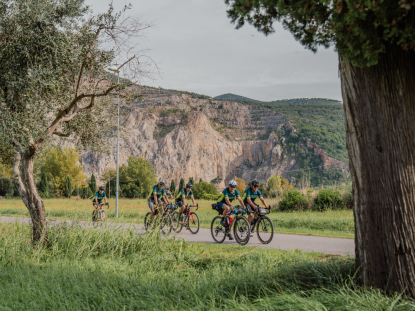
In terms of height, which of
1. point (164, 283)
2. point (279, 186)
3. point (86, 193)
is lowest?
point (86, 193)

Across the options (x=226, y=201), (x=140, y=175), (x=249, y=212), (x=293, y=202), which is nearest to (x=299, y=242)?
(x=249, y=212)

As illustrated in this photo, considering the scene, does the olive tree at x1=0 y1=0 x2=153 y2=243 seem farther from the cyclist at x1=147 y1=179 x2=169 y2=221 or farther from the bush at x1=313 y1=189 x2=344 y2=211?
the bush at x1=313 y1=189 x2=344 y2=211

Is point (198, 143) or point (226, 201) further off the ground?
point (198, 143)

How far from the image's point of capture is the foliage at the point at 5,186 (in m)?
54.8

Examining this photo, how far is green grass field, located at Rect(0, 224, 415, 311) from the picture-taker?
332 centimetres

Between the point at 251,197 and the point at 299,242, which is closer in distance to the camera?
the point at 299,242

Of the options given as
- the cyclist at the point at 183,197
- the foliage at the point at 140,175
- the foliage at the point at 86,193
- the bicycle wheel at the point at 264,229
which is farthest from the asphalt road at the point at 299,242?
the foliage at the point at 140,175

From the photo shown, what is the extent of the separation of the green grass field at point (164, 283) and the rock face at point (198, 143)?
401ft

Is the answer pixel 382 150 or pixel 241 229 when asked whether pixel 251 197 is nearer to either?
pixel 241 229

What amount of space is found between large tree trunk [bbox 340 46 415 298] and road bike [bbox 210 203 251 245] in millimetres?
6630

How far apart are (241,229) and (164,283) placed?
6021 millimetres

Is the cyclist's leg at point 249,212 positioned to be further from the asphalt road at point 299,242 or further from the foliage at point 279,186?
the foliage at point 279,186

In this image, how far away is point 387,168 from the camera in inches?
135

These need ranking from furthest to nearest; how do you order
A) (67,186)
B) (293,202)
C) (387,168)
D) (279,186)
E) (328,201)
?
1. (67,186)
2. (279,186)
3. (293,202)
4. (328,201)
5. (387,168)
